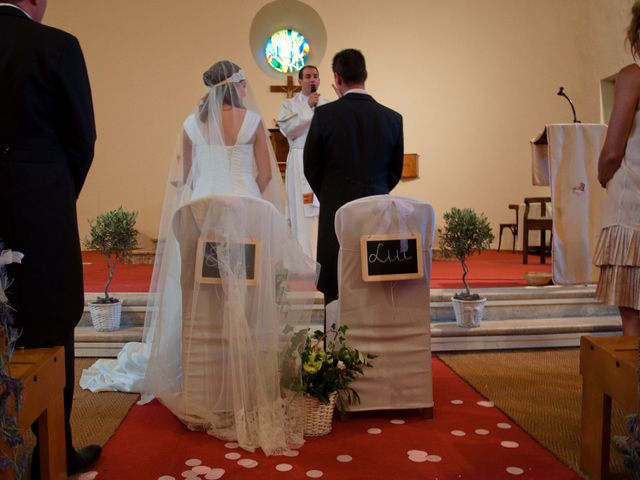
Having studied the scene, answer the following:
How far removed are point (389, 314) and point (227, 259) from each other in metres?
0.77

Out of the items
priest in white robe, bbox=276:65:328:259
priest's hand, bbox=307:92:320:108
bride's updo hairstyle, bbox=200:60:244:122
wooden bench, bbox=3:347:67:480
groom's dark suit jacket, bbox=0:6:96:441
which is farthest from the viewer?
priest in white robe, bbox=276:65:328:259

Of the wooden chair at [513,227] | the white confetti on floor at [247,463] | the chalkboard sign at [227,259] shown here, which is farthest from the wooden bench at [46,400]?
the wooden chair at [513,227]

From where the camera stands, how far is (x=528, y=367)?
3945 millimetres

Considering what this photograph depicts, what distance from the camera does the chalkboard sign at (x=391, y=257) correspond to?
9.31 feet

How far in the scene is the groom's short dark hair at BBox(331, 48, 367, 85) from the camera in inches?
128

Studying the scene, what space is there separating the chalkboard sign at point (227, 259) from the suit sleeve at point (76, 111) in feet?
2.21

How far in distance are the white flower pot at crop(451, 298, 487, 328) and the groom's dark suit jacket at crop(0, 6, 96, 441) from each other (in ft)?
9.41

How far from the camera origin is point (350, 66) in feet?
10.6

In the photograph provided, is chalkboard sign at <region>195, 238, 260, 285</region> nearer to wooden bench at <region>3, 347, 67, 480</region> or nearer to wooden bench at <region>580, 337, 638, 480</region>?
wooden bench at <region>3, 347, 67, 480</region>

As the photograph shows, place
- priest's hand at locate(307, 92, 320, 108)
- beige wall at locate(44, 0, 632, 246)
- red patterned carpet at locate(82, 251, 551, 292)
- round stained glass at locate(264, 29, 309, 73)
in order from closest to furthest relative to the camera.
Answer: priest's hand at locate(307, 92, 320, 108), red patterned carpet at locate(82, 251, 551, 292), beige wall at locate(44, 0, 632, 246), round stained glass at locate(264, 29, 309, 73)

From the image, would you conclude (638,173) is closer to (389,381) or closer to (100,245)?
(389,381)

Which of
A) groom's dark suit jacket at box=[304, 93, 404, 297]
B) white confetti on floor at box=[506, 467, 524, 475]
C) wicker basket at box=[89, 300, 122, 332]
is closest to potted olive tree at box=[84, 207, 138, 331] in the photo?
wicker basket at box=[89, 300, 122, 332]

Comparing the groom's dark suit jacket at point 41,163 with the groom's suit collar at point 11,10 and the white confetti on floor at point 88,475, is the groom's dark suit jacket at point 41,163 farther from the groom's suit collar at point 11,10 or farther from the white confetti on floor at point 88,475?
the white confetti on floor at point 88,475

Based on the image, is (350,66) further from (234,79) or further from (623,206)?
(623,206)
